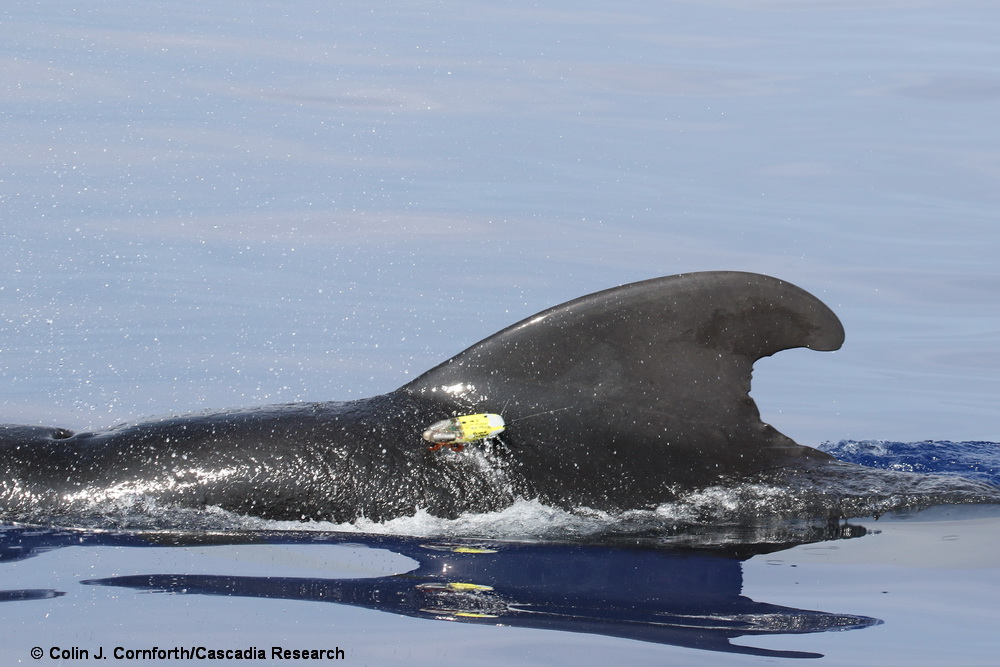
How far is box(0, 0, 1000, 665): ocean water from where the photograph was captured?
705cm

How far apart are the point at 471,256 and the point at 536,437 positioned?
1031 centimetres

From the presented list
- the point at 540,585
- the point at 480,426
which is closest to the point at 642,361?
the point at 480,426

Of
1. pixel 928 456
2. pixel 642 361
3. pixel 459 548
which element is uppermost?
pixel 642 361

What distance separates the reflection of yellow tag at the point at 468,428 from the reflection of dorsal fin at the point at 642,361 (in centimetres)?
10

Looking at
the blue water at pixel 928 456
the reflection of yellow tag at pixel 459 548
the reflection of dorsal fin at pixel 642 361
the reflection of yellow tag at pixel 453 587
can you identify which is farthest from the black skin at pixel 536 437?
the blue water at pixel 928 456

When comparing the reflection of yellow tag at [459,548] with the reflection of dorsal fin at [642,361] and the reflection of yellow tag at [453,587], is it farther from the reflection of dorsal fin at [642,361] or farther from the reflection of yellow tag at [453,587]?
the reflection of dorsal fin at [642,361]

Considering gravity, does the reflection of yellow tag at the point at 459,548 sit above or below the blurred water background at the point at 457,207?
below

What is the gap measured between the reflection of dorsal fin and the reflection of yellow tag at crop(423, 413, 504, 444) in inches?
3.8

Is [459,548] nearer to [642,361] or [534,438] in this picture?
[534,438]

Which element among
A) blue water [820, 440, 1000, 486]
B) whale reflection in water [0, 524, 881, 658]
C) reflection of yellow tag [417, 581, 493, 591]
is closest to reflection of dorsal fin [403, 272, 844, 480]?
whale reflection in water [0, 524, 881, 658]

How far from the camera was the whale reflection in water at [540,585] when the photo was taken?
6734 millimetres

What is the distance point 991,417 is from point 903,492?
5091mm

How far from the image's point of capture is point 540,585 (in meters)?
7.24

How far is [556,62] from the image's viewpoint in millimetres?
31938
